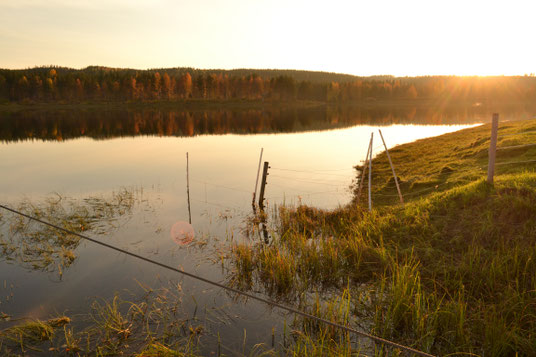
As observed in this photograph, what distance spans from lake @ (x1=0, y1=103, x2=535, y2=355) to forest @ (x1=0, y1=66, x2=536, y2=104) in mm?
105318

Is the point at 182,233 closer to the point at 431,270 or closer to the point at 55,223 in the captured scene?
the point at 55,223

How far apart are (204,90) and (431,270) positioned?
154m

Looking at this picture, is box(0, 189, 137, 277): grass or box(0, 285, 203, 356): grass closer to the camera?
box(0, 285, 203, 356): grass

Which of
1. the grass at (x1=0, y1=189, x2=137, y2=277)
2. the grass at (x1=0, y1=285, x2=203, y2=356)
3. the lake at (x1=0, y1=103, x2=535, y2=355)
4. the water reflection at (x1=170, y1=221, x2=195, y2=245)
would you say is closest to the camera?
the grass at (x1=0, y1=285, x2=203, y2=356)

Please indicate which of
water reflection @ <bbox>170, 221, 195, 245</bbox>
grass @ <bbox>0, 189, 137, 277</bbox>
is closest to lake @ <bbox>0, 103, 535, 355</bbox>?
grass @ <bbox>0, 189, 137, 277</bbox>

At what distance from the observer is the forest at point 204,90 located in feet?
440

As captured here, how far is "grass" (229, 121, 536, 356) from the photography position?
7039mm

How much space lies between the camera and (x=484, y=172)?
16.2 meters

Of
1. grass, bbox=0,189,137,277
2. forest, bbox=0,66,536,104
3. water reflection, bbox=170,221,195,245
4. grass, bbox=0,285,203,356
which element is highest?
forest, bbox=0,66,536,104

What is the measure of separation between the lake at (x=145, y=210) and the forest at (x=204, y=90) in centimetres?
10532

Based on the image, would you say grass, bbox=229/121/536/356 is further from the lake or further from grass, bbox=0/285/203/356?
grass, bbox=0/285/203/356

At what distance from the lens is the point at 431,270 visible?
923 centimetres

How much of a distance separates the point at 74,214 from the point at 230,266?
10.1 m

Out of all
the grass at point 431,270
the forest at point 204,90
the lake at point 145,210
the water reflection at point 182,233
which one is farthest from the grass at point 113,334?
the forest at point 204,90
